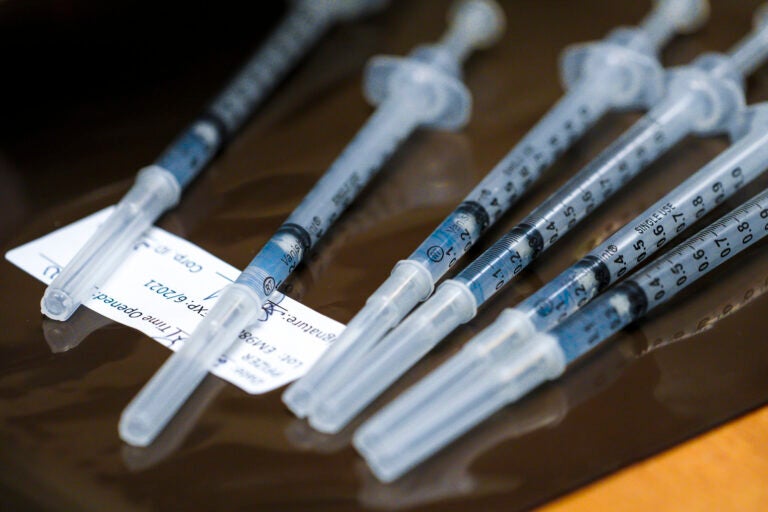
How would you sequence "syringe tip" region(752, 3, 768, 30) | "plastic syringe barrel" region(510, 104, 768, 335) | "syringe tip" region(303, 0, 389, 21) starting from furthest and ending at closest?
"syringe tip" region(303, 0, 389, 21) < "syringe tip" region(752, 3, 768, 30) < "plastic syringe barrel" region(510, 104, 768, 335)

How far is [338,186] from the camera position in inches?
46.5

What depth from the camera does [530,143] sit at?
1.22 m

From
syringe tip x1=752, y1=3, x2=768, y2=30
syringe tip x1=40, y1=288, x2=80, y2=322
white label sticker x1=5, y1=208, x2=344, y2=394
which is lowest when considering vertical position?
syringe tip x1=40, y1=288, x2=80, y2=322

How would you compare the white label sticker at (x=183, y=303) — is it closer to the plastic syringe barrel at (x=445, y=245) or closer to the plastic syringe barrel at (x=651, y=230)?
the plastic syringe barrel at (x=445, y=245)

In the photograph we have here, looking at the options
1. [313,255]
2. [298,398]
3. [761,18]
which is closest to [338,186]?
[313,255]

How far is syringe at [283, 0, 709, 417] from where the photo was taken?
3.15 feet

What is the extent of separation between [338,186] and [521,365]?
Result: 366 millimetres

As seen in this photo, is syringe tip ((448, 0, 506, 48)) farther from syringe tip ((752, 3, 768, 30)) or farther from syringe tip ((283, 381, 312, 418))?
syringe tip ((283, 381, 312, 418))

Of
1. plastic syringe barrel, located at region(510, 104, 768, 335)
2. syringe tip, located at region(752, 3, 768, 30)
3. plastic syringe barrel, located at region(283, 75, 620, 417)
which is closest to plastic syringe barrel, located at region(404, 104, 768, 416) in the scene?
plastic syringe barrel, located at region(510, 104, 768, 335)

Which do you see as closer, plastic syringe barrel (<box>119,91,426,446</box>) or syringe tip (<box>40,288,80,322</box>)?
plastic syringe barrel (<box>119,91,426,446</box>)

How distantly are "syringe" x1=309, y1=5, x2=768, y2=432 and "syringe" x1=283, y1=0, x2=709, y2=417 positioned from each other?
0.9 inches

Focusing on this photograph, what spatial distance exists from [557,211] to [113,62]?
73 cm

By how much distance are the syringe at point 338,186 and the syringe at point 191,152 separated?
0.16 meters

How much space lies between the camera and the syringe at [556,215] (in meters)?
0.94
